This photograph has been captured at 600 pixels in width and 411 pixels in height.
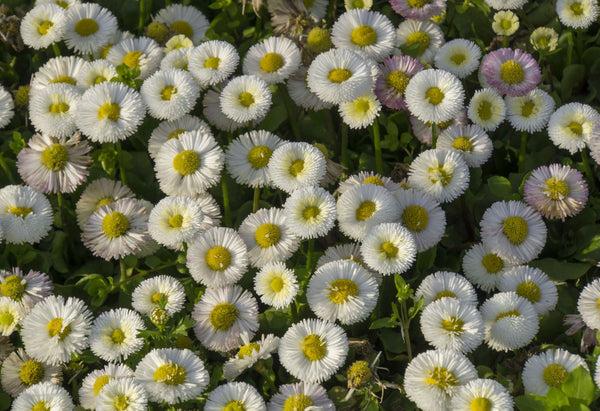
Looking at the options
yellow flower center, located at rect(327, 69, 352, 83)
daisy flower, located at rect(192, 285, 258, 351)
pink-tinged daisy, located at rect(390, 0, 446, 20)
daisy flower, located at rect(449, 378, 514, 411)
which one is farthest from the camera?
pink-tinged daisy, located at rect(390, 0, 446, 20)

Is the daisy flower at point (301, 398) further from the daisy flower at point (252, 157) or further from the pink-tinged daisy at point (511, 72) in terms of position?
the pink-tinged daisy at point (511, 72)

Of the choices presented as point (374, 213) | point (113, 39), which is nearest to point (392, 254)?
point (374, 213)

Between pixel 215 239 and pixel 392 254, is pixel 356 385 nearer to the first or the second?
pixel 392 254

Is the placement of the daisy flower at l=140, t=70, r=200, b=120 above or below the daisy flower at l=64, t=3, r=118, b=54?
below

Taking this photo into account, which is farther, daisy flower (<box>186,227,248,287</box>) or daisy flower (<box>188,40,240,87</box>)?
daisy flower (<box>188,40,240,87</box>)

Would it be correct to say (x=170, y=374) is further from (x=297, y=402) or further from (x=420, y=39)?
(x=420, y=39)

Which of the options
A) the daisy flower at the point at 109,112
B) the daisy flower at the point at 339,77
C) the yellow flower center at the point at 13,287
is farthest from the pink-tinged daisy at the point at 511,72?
the yellow flower center at the point at 13,287

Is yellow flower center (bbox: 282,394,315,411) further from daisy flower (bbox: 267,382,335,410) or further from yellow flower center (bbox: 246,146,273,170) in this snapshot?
yellow flower center (bbox: 246,146,273,170)

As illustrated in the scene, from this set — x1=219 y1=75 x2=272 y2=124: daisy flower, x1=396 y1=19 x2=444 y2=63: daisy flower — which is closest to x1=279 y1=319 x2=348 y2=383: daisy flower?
x1=219 y1=75 x2=272 y2=124: daisy flower
